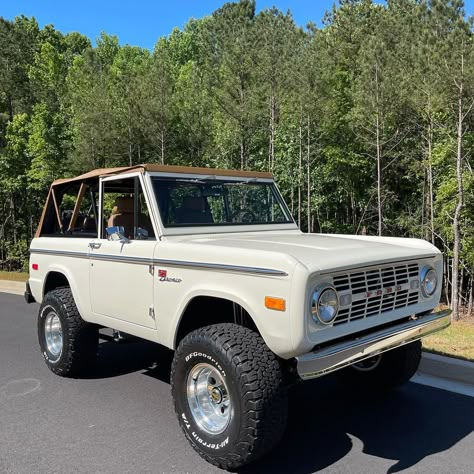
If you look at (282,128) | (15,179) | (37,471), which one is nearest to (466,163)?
(282,128)

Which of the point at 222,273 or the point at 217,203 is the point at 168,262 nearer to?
the point at 222,273

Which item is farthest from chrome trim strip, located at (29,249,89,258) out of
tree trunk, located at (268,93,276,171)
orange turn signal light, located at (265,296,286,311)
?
tree trunk, located at (268,93,276,171)

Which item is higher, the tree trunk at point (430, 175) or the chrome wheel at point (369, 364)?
the tree trunk at point (430, 175)

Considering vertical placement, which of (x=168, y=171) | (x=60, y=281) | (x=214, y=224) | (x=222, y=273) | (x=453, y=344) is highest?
(x=168, y=171)

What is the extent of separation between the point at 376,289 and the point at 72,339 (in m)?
2.97

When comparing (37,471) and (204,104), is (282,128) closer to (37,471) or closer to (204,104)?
(204,104)

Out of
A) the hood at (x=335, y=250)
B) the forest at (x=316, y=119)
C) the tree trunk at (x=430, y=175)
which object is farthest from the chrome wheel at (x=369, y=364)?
the tree trunk at (x=430, y=175)

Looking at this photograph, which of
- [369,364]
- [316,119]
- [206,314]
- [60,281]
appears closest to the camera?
[206,314]

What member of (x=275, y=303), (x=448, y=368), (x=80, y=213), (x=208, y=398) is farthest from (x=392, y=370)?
(x=80, y=213)

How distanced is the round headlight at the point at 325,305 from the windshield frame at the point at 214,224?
61.8 inches

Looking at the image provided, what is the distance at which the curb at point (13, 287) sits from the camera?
11989mm

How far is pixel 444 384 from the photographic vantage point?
4.71 m

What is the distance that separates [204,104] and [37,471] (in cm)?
2173

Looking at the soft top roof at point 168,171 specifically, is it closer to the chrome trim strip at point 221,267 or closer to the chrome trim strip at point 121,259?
the chrome trim strip at point 121,259
